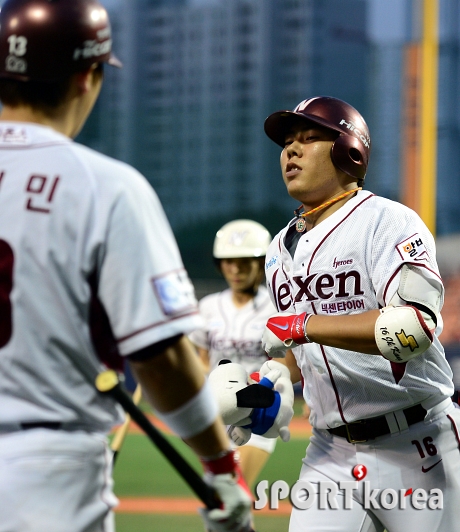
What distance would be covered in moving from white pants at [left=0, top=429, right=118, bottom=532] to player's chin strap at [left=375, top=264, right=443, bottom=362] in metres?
1.40

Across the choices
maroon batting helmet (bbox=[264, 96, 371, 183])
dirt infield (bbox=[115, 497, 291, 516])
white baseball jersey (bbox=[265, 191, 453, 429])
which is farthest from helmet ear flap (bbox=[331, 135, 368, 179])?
dirt infield (bbox=[115, 497, 291, 516])

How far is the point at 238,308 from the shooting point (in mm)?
7176

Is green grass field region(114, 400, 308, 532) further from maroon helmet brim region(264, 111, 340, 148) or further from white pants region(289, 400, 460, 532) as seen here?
maroon helmet brim region(264, 111, 340, 148)

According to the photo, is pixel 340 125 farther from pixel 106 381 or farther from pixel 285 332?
pixel 106 381

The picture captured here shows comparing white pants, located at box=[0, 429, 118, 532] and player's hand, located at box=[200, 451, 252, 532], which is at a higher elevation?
white pants, located at box=[0, 429, 118, 532]

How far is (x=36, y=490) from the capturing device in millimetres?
1890

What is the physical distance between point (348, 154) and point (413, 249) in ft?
1.98

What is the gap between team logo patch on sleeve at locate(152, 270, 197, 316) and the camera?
1.96 m

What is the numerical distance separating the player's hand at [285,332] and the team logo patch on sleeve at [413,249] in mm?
431

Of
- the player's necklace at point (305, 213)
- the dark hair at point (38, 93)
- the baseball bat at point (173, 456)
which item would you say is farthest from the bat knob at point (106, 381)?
the player's necklace at point (305, 213)

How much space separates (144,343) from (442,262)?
2028 cm

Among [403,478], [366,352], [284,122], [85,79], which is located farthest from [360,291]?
[85,79]

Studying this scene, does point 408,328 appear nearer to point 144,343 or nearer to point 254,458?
point 144,343

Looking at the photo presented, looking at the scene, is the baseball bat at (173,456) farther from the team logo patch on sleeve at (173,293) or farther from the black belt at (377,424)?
the black belt at (377,424)
